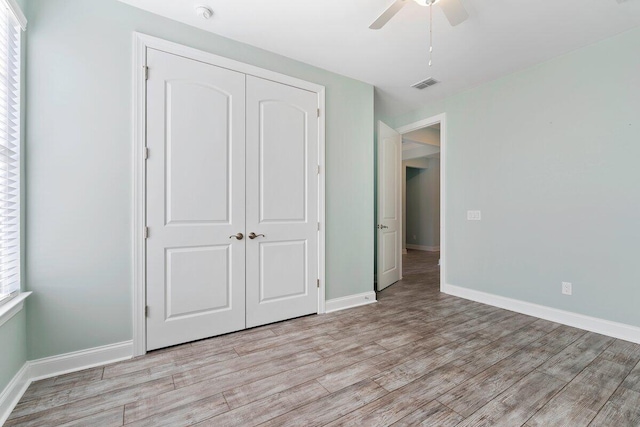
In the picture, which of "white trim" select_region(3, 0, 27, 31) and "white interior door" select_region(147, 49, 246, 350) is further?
"white interior door" select_region(147, 49, 246, 350)

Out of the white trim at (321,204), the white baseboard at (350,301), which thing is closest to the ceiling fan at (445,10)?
the white trim at (321,204)

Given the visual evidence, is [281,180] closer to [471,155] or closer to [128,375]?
[128,375]

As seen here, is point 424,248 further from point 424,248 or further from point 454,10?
point 454,10

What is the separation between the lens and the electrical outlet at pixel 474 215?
11.8 feet

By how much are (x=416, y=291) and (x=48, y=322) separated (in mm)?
3879

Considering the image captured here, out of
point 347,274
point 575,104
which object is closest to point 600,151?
point 575,104

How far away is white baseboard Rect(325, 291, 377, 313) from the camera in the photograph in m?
3.20

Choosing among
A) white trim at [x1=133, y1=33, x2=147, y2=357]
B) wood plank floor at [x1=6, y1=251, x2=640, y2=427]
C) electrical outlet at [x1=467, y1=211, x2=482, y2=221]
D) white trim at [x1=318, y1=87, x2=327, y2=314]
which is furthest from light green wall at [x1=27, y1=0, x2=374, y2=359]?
electrical outlet at [x1=467, y1=211, x2=482, y2=221]

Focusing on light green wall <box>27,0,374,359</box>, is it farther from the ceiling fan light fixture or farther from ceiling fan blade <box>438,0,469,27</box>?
ceiling fan blade <box>438,0,469,27</box>

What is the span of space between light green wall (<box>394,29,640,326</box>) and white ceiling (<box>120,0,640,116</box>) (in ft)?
0.93

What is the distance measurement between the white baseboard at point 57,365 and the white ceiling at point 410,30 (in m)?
2.63

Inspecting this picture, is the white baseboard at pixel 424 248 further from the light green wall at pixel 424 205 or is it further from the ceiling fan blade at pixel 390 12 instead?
the ceiling fan blade at pixel 390 12

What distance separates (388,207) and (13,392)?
13.0 ft

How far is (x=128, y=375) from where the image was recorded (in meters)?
1.94
